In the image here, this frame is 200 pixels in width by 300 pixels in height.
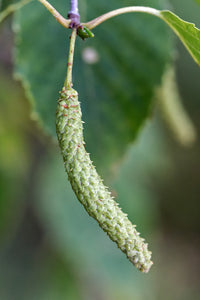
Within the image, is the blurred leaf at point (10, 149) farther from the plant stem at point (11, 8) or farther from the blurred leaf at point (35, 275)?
the plant stem at point (11, 8)

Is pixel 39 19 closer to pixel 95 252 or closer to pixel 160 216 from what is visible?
pixel 95 252

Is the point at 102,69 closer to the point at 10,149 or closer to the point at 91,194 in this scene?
the point at 91,194

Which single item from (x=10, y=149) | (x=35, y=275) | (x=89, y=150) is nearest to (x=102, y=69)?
(x=89, y=150)

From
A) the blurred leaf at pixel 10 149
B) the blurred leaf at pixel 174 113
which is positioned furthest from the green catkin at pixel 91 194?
the blurred leaf at pixel 10 149

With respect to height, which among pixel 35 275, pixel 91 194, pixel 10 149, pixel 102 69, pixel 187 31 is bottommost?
pixel 91 194

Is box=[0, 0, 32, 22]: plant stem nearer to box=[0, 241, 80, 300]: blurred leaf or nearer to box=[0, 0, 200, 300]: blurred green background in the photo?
box=[0, 0, 200, 300]: blurred green background

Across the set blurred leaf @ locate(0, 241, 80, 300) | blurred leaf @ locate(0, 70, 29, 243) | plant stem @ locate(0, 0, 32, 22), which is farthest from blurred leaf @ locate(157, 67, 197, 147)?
blurred leaf @ locate(0, 241, 80, 300)

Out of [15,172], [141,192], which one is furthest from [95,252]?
[15,172]
